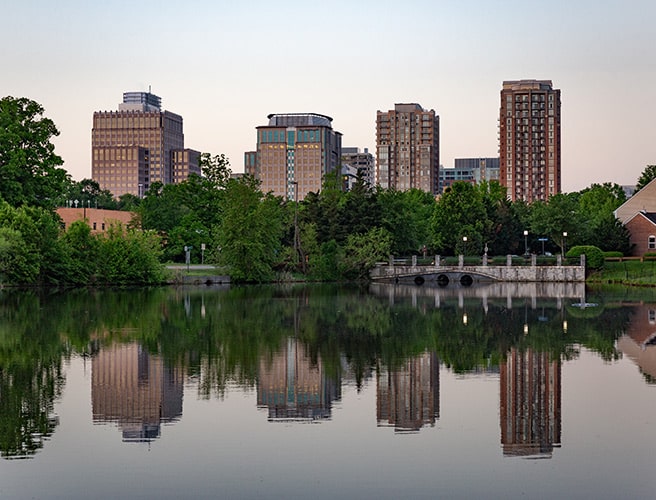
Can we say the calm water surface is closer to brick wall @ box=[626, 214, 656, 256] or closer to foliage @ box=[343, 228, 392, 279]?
foliage @ box=[343, 228, 392, 279]

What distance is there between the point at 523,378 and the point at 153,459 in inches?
442

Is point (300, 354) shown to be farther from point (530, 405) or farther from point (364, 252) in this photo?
point (364, 252)

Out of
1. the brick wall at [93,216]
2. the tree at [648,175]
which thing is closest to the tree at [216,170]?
the brick wall at [93,216]

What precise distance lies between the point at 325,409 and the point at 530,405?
426cm

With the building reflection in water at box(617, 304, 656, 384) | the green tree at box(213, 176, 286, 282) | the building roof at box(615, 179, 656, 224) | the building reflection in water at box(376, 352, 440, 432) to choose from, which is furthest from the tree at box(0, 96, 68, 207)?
the building roof at box(615, 179, 656, 224)

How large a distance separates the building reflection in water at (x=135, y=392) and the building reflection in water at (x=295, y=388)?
1.95m

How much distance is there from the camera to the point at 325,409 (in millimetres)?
18875

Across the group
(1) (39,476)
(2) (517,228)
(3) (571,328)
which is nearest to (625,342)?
(3) (571,328)

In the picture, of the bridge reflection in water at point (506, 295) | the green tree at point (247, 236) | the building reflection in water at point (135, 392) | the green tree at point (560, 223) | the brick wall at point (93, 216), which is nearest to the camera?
the building reflection in water at point (135, 392)

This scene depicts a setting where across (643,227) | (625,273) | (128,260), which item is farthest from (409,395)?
(643,227)

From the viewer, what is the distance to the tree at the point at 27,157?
68.1 metres

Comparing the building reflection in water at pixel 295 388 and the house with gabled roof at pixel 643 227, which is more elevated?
the house with gabled roof at pixel 643 227

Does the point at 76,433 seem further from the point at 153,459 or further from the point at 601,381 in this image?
the point at 601,381

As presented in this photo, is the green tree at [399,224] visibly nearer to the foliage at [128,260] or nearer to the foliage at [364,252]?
the foliage at [364,252]
